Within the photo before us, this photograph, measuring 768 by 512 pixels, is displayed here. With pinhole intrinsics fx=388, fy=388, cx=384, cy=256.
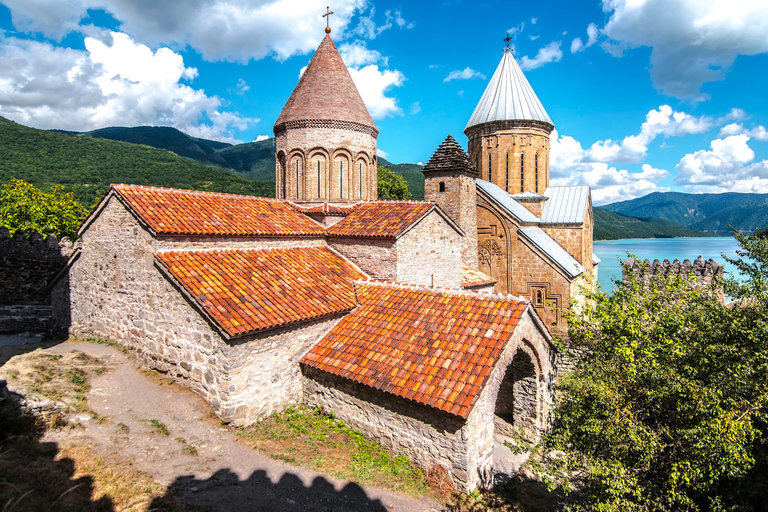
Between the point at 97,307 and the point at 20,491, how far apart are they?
238 inches

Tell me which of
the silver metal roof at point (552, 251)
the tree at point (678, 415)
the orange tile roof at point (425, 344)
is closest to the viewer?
the tree at point (678, 415)

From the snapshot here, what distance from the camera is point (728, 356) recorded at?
14.3 feet

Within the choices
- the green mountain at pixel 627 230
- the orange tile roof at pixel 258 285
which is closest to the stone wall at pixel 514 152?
the orange tile roof at pixel 258 285

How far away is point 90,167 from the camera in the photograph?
38219 mm

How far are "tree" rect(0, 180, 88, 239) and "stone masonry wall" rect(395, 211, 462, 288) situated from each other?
1726cm

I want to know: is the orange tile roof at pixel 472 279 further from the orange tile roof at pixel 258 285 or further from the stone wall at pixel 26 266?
the stone wall at pixel 26 266

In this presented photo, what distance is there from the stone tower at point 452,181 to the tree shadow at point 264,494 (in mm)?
9507

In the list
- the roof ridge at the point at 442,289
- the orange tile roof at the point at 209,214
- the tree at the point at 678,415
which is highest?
the orange tile roof at the point at 209,214

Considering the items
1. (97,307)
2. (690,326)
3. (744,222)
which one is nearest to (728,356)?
(690,326)

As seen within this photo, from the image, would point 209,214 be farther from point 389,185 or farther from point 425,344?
point 389,185

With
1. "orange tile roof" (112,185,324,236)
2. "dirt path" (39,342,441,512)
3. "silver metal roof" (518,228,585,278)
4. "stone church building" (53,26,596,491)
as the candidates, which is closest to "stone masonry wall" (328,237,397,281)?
"stone church building" (53,26,596,491)

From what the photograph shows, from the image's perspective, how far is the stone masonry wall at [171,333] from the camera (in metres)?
6.27

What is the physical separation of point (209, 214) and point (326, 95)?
5.52 m

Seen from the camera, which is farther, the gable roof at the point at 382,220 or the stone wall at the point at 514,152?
the stone wall at the point at 514,152
